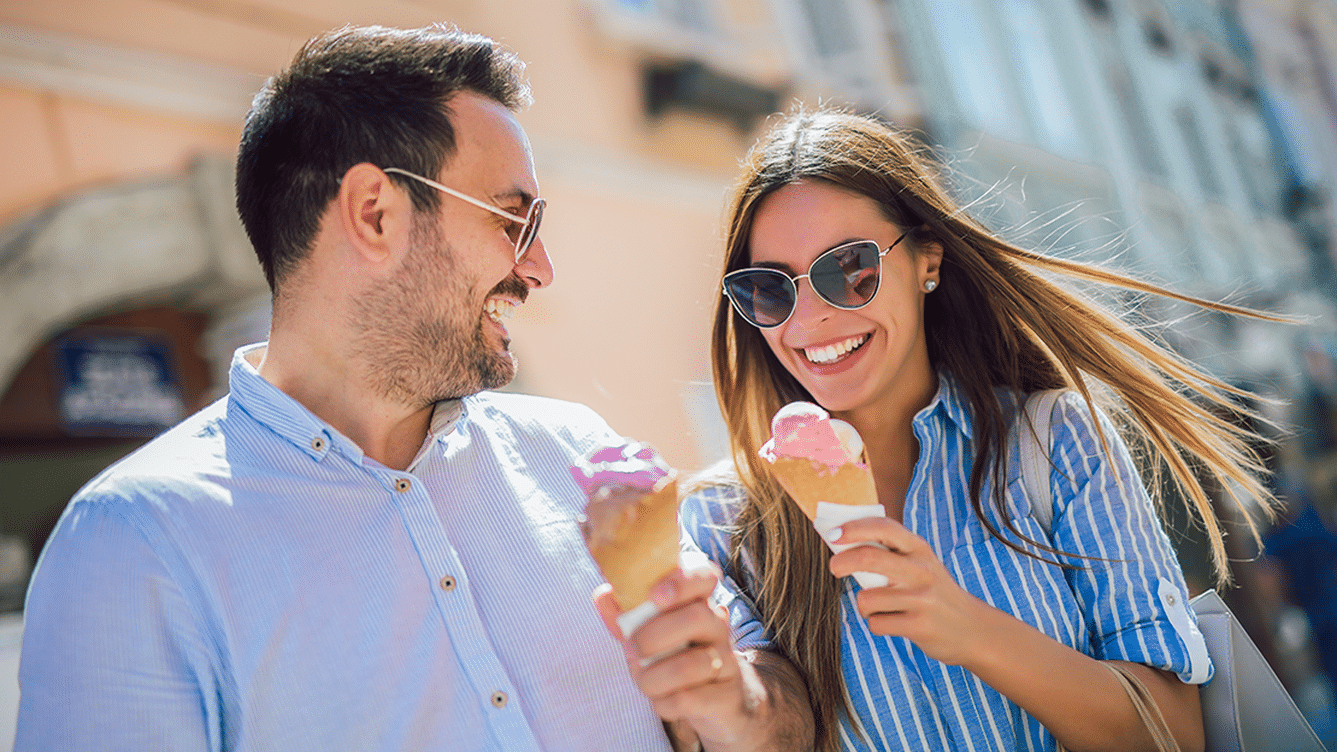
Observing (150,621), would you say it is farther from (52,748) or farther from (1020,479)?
(1020,479)

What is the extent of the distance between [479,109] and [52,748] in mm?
1405

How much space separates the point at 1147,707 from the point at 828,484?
2.58 feet

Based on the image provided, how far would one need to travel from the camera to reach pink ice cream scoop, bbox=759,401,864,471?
1688 millimetres

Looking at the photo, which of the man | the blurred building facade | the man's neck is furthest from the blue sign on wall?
the man's neck

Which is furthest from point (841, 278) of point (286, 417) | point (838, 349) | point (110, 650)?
point (110, 650)

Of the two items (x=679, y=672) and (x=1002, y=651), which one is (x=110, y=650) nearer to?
(x=679, y=672)

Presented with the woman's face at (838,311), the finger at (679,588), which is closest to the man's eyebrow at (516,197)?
the woman's face at (838,311)

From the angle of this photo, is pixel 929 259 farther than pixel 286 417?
Yes

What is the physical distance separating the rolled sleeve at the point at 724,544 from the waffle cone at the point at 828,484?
1.54ft

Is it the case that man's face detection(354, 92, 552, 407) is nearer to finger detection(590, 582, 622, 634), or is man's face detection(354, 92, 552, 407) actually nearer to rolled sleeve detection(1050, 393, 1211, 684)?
finger detection(590, 582, 622, 634)

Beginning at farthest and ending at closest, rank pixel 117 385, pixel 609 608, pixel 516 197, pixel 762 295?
pixel 117 385 < pixel 762 295 < pixel 516 197 < pixel 609 608

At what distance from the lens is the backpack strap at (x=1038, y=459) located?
81.7 inches

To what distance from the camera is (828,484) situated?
167cm

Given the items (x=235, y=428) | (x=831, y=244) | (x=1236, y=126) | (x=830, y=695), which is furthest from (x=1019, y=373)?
(x=1236, y=126)
